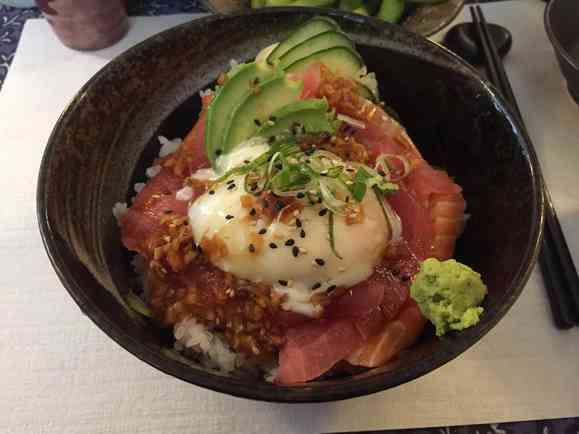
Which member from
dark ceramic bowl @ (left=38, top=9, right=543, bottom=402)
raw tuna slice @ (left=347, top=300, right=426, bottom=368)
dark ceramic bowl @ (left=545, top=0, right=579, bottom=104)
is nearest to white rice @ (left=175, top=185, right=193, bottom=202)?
dark ceramic bowl @ (left=38, top=9, right=543, bottom=402)

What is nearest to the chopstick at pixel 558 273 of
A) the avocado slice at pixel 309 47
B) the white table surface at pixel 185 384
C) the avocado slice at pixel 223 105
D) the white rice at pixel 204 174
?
the white table surface at pixel 185 384

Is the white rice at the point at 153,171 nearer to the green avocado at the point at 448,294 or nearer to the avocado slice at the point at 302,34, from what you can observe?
the avocado slice at the point at 302,34

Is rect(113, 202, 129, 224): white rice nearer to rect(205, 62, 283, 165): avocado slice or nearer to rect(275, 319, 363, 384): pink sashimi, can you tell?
rect(205, 62, 283, 165): avocado slice

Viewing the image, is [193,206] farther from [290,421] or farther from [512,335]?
[512,335]

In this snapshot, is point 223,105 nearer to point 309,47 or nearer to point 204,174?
point 204,174

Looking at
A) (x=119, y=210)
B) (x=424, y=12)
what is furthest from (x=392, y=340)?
(x=424, y=12)

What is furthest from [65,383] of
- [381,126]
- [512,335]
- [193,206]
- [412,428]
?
[512,335]
